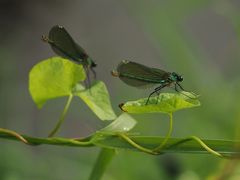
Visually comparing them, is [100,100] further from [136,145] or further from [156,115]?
[156,115]

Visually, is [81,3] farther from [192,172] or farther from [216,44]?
[192,172]

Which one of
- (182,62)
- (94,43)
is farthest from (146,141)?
(94,43)

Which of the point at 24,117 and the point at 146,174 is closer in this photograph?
the point at 146,174

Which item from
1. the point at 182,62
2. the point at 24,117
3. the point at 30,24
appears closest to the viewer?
the point at 182,62

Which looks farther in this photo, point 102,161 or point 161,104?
point 102,161

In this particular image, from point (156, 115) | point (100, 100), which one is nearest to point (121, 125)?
point (100, 100)

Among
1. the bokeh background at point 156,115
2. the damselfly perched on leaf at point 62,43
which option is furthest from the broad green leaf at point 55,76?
the bokeh background at point 156,115
